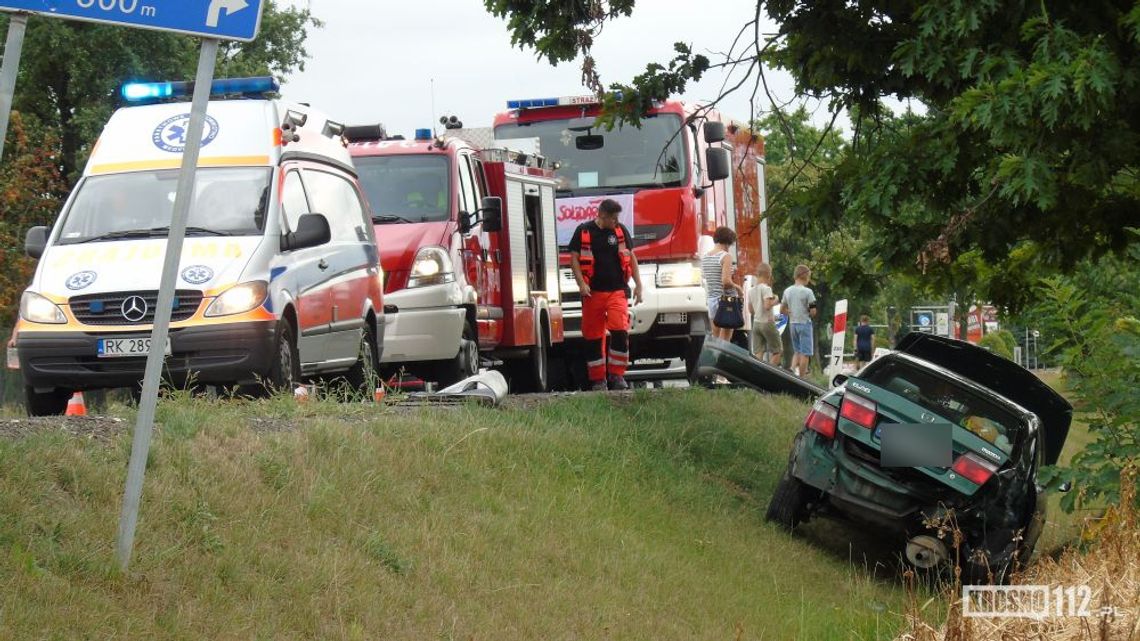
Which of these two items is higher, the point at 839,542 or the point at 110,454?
the point at 110,454

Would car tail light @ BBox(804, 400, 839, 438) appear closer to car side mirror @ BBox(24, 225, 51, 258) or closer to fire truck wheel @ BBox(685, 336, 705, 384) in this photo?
car side mirror @ BBox(24, 225, 51, 258)

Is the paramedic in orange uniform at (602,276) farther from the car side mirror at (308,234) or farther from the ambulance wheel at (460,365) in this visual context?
the car side mirror at (308,234)

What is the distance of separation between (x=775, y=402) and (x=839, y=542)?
4282 millimetres

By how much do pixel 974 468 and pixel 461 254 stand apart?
6.84 m

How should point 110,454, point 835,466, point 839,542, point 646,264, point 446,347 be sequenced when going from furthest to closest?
point 646,264, point 446,347, point 839,542, point 835,466, point 110,454

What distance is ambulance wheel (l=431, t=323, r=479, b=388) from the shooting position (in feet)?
51.7

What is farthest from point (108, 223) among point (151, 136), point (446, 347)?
point (446, 347)

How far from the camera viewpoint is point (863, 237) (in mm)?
12734

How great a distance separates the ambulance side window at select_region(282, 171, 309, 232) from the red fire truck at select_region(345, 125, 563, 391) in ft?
8.60

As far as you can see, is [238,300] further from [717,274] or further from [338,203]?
[717,274]

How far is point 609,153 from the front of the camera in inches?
812

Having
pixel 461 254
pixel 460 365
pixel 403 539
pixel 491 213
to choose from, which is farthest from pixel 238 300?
pixel 491 213

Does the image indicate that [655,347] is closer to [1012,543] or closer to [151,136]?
[151,136]

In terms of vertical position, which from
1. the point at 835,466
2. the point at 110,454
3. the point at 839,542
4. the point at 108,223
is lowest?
the point at 839,542
